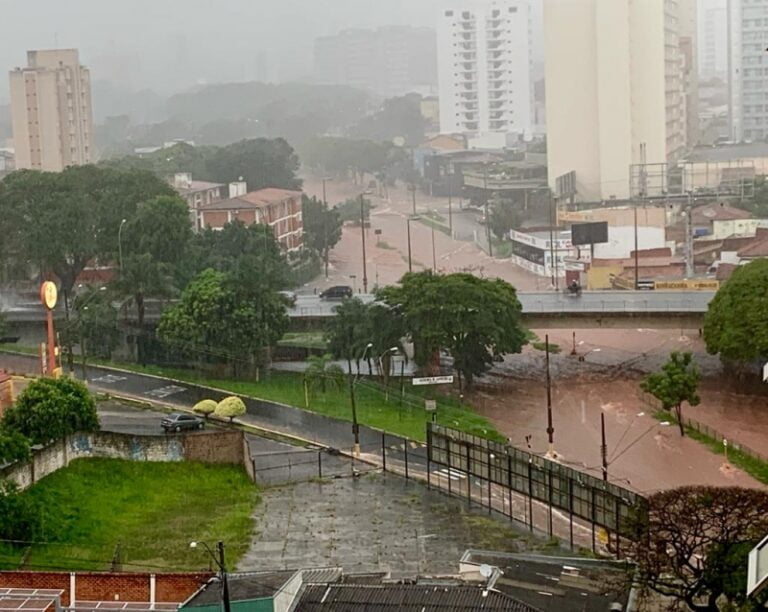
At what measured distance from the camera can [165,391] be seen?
46.9ft

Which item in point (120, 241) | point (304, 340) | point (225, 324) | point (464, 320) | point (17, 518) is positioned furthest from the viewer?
point (120, 241)

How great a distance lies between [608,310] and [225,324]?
4.21m

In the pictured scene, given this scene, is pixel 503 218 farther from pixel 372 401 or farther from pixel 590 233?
pixel 372 401

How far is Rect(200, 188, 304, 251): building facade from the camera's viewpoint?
24.2 m

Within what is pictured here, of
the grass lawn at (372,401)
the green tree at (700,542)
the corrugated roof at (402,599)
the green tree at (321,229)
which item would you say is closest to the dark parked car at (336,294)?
the grass lawn at (372,401)

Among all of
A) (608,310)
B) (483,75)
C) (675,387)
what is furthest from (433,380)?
(483,75)

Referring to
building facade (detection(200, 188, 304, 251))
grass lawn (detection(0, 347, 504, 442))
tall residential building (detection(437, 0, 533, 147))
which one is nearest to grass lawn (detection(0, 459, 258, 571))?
grass lawn (detection(0, 347, 504, 442))

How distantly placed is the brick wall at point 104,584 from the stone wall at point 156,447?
113 inches

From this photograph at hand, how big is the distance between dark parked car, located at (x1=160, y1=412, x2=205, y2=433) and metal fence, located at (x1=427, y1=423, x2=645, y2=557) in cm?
220

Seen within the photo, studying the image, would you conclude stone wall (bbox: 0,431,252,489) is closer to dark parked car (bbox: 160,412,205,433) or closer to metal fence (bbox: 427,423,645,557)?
dark parked car (bbox: 160,412,205,433)

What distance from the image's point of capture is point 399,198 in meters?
37.8

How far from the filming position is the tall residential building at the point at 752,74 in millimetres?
38531

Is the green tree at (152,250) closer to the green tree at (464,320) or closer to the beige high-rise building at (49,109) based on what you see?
the green tree at (464,320)

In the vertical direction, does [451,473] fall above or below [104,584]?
below
